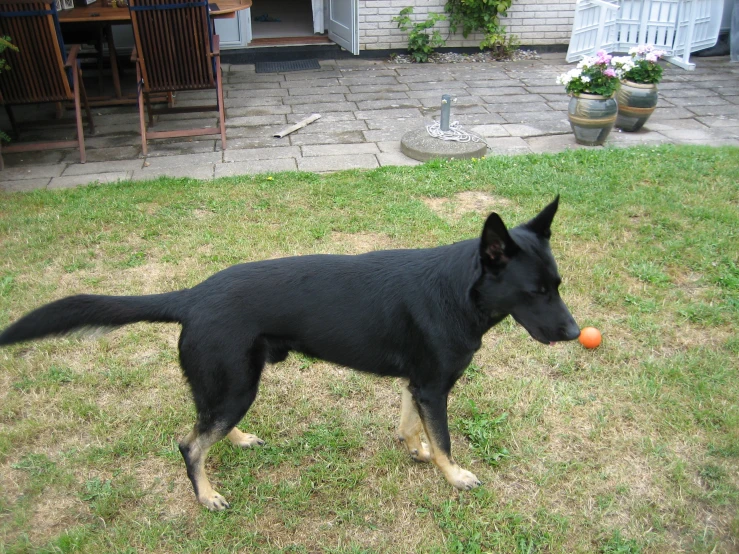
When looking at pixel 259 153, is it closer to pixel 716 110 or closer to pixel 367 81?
pixel 367 81

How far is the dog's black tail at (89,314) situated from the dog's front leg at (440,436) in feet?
3.44

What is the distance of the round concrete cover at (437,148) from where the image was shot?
608cm

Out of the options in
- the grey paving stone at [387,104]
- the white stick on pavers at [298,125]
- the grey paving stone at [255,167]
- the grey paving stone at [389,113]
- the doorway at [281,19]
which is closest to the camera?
the grey paving stone at [255,167]

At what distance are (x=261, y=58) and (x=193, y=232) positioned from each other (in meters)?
6.06

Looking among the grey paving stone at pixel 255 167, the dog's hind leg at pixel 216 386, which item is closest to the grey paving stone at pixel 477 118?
the grey paving stone at pixel 255 167

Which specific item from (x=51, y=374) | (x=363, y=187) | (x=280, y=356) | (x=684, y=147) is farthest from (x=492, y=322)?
(x=684, y=147)

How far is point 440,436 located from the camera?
2.53 metres

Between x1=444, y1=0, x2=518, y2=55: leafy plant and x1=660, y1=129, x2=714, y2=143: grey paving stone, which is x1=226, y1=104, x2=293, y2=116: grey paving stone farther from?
x1=660, y1=129, x2=714, y2=143: grey paving stone

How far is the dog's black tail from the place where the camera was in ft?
6.84

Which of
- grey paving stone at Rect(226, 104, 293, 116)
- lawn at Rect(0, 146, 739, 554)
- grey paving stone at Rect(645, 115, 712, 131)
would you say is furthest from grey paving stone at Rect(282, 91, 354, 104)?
grey paving stone at Rect(645, 115, 712, 131)

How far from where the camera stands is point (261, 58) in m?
9.81

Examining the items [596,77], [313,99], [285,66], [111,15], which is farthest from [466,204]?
[285,66]

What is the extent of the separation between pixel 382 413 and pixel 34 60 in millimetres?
5003

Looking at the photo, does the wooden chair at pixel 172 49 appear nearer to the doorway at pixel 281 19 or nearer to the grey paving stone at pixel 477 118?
the grey paving stone at pixel 477 118
